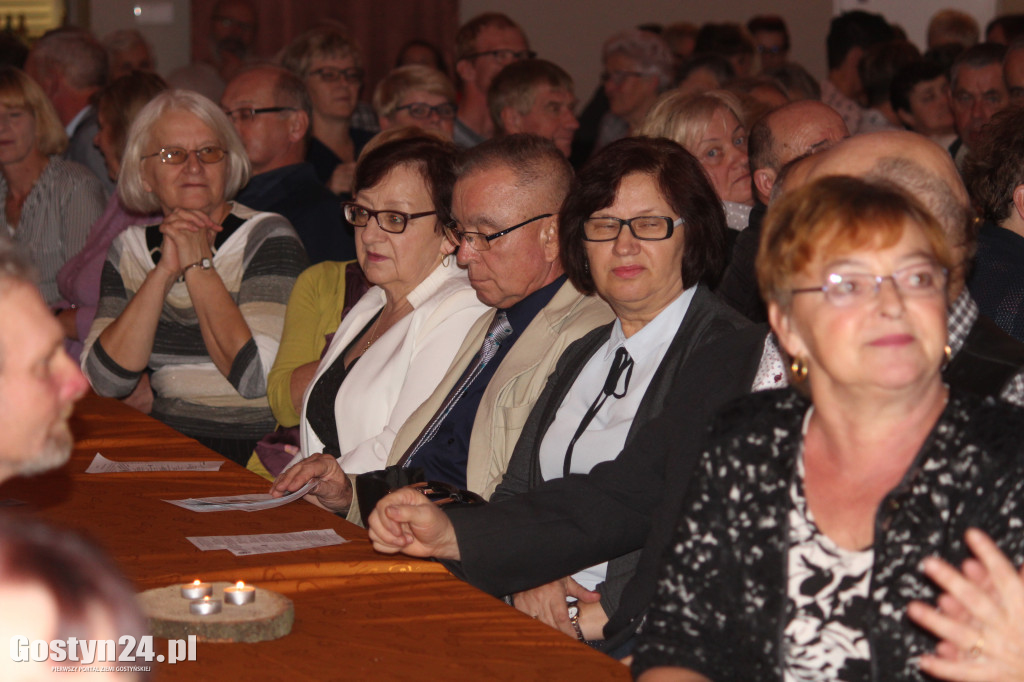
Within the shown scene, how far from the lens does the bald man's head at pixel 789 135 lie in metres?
3.85

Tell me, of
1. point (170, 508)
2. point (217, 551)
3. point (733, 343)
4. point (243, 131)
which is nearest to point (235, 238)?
point (243, 131)

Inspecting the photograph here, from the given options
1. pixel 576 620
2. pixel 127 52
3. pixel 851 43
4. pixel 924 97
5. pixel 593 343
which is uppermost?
pixel 127 52

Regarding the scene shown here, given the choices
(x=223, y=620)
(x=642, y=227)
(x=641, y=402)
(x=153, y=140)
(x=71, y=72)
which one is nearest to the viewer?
(x=223, y=620)

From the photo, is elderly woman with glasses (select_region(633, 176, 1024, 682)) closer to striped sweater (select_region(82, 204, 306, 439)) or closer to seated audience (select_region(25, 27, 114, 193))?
striped sweater (select_region(82, 204, 306, 439))

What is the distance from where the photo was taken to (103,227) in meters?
4.90

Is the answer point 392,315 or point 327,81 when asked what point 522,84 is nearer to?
point 327,81

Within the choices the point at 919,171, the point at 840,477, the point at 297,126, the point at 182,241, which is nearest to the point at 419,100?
the point at 297,126

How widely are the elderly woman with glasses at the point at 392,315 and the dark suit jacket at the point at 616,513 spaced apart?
2.95 ft

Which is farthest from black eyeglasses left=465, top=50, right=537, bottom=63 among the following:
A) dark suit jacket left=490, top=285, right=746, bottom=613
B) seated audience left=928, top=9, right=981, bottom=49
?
dark suit jacket left=490, top=285, right=746, bottom=613

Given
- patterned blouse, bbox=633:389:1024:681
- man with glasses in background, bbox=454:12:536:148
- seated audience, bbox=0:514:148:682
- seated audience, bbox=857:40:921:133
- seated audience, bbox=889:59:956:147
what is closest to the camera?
seated audience, bbox=0:514:148:682

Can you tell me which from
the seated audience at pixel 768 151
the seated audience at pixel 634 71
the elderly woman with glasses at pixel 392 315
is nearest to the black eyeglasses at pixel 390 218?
the elderly woman with glasses at pixel 392 315

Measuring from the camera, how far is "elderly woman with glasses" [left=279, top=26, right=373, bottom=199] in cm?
594

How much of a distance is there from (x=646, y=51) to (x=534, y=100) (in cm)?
129

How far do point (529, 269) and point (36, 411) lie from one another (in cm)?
176
